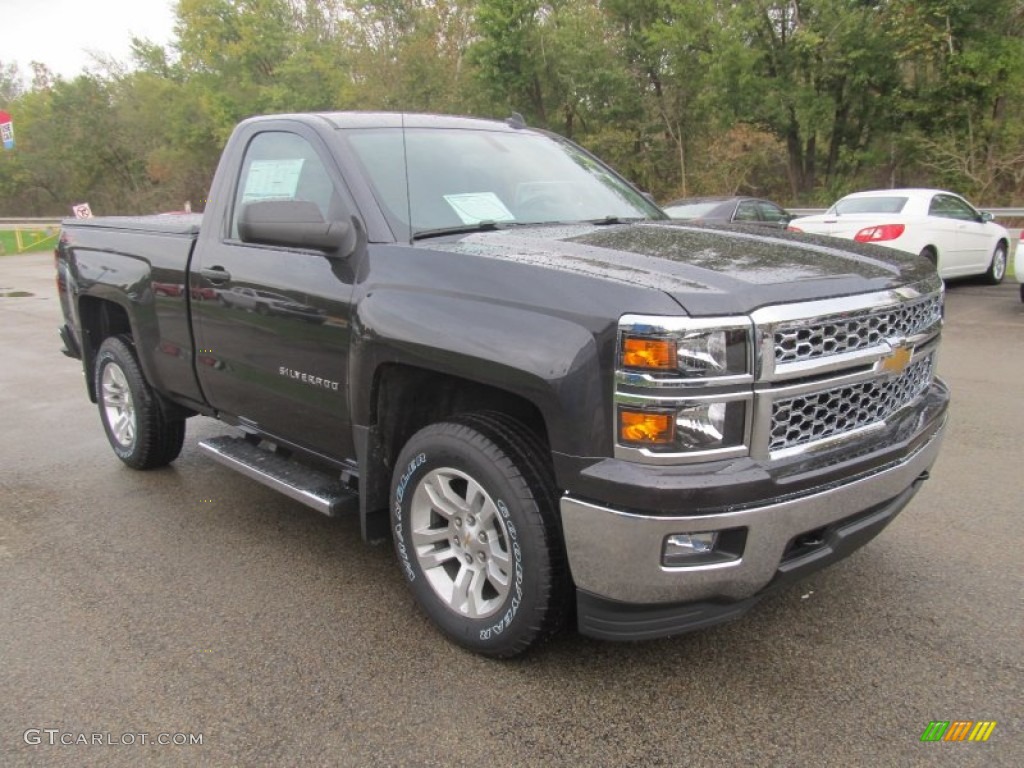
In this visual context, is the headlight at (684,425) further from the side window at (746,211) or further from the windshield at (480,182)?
the side window at (746,211)

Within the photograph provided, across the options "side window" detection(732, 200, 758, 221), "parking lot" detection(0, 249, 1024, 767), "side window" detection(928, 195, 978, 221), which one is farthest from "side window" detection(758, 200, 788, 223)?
"parking lot" detection(0, 249, 1024, 767)

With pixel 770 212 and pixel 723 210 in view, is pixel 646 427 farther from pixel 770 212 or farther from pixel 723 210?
pixel 770 212

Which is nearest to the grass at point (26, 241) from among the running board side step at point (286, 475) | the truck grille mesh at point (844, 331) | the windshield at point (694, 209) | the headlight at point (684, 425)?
the windshield at point (694, 209)

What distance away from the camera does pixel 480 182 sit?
3549 mm

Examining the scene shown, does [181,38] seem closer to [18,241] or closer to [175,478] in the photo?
[18,241]

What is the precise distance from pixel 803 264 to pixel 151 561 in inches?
124

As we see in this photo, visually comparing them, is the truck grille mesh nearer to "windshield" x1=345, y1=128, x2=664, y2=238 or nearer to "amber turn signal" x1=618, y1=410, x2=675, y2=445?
"amber turn signal" x1=618, y1=410, x2=675, y2=445

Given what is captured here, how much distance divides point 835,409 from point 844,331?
0.81 feet

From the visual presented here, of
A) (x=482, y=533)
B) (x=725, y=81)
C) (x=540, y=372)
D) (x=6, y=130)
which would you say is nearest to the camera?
(x=540, y=372)

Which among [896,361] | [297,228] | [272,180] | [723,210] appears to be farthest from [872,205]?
[297,228]

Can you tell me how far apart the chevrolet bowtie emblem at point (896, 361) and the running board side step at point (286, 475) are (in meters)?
2.09

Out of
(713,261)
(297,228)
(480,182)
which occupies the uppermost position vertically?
(480,182)

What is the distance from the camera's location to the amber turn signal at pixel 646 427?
2.24 m

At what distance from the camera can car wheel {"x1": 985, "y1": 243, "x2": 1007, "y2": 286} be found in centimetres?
1272
